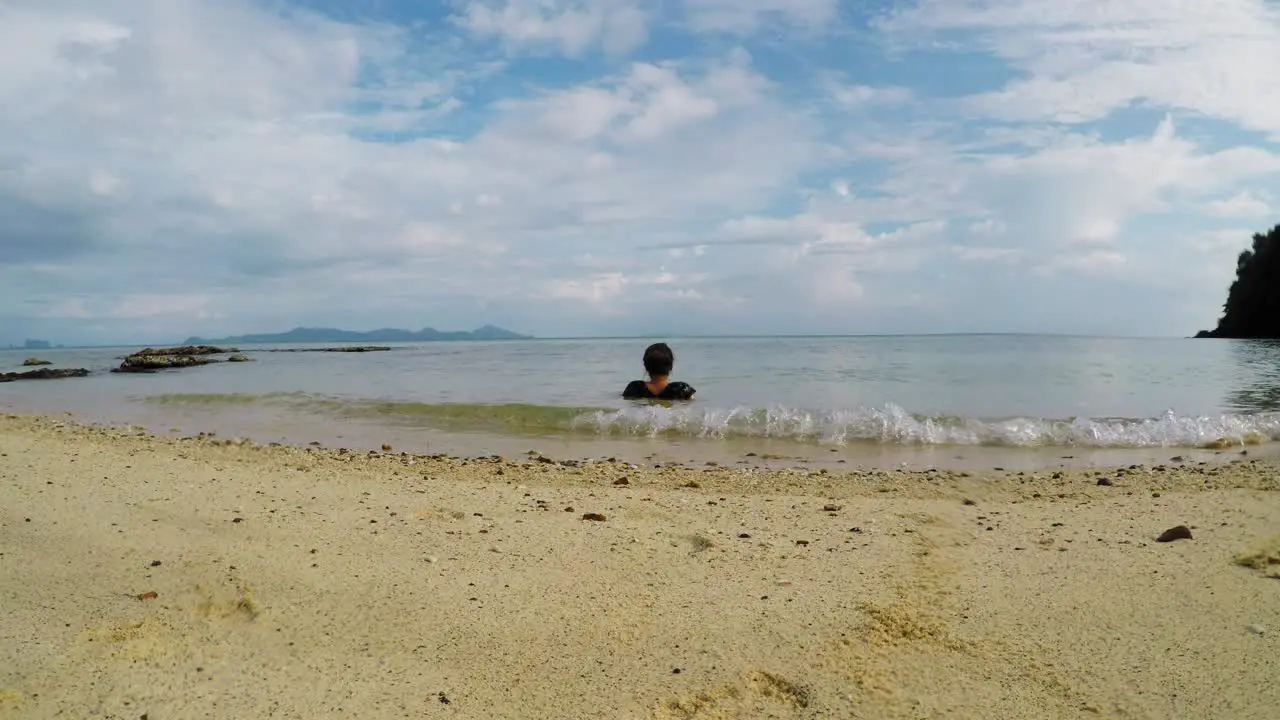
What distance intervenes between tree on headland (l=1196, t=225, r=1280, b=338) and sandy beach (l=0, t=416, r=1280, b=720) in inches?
3084

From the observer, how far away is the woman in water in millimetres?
15633

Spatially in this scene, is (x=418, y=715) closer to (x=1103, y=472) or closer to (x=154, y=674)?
(x=154, y=674)

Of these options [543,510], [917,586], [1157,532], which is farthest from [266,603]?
[1157,532]

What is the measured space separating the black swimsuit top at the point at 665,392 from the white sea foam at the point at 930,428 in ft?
10.2

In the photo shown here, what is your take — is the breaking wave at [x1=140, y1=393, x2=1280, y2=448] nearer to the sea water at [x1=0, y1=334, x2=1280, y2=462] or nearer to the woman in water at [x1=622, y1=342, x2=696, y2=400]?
the sea water at [x1=0, y1=334, x2=1280, y2=462]

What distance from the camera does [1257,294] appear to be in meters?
67.4

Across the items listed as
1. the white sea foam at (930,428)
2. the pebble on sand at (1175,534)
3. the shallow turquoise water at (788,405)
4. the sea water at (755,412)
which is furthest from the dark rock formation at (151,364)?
the pebble on sand at (1175,534)

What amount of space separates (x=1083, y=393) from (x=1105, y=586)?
14381 millimetres

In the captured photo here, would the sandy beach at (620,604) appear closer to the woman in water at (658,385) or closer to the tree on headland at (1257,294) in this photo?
the woman in water at (658,385)

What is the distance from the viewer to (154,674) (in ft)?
9.28

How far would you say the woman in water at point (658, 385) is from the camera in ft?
51.3

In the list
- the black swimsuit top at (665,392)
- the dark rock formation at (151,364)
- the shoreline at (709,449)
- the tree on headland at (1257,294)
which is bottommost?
the shoreline at (709,449)

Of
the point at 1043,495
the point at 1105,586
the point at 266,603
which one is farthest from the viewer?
the point at 1043,495

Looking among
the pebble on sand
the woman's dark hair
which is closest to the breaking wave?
the woman's dark hair
